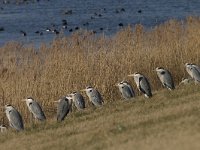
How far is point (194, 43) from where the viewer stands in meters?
20.2

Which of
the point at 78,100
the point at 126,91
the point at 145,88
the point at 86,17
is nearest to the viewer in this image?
the point at 78,100

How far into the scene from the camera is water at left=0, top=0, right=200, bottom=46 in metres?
40.2

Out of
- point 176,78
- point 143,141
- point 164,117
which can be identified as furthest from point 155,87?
point 143,141

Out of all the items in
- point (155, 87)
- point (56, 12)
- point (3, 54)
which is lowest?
point (56, 12)

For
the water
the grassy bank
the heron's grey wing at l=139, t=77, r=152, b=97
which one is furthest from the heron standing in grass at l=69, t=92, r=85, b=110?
the water

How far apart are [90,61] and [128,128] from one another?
6.82 m

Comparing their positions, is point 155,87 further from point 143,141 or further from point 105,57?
point 143,141

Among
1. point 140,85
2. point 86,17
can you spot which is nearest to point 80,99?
point 140,85

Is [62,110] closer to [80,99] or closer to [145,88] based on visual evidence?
Result: [80,99]

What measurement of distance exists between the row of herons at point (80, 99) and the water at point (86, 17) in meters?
17.6

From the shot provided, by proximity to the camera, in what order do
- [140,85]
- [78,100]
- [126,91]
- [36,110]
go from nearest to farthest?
1. [36,110]
2. [78,100]
3. [140,85]
4. [126,91]

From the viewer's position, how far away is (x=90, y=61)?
743 inches

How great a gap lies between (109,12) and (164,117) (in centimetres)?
4274

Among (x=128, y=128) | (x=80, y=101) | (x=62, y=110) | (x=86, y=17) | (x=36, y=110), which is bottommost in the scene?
(x=86, y=17)
